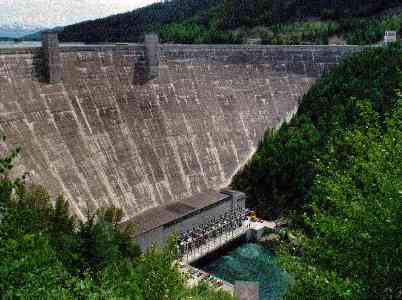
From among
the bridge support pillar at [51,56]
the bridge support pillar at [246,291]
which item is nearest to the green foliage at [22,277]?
the bridge support pillar at [246,291]

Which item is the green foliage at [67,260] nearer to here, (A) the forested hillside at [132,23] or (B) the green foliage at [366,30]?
(B) the green foliage at [366,30]

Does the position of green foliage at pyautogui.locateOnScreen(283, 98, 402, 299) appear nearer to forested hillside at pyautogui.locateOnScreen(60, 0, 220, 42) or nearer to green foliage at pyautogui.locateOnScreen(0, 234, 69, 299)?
green foliage at pyautogui.locateOnScreen(0, 234, 69, 299)

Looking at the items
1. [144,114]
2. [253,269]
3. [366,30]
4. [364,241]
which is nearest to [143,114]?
[144,114]

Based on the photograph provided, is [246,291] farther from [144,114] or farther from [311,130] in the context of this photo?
[311,130]

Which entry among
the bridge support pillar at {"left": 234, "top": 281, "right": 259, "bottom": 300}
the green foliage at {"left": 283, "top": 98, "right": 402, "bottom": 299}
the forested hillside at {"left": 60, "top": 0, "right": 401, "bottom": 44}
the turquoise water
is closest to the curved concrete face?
the turquoise water

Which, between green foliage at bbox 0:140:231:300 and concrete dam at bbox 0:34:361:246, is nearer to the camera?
green foliage at bbox 0:140:231:300

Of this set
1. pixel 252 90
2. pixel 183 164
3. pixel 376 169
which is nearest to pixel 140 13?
pixel 252 90

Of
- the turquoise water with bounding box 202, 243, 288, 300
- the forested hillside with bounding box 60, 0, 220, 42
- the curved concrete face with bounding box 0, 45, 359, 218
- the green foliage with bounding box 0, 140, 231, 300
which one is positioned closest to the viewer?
the green foliage with bounding box 0, 140, 231, 300
